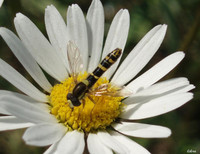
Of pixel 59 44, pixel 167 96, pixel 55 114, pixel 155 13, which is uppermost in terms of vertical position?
pixel 59 44

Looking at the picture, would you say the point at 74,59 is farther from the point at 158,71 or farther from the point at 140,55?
the point at 158,71

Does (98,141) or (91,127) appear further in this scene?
(91,127)

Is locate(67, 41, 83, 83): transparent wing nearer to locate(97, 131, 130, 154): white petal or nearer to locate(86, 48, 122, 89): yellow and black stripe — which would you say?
locate(86, 48, 122, 89): yellow and black stripe

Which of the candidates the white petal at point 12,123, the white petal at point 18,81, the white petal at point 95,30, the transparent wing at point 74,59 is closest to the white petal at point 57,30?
the transparent wing at point 74,59

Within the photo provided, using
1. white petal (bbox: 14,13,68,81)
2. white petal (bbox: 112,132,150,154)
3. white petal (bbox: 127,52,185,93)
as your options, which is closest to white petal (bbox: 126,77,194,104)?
white petal (bbox: 127,52,185,93)

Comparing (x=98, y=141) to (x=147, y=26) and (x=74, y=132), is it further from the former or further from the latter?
(x=147, y=26)

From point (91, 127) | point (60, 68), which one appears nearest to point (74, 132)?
point (91, 127)

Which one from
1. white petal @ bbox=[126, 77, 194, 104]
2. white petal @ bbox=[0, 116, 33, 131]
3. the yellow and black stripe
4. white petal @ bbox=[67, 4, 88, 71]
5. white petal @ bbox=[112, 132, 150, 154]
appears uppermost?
white petal @ bbox=[0, 116, 33, 131]

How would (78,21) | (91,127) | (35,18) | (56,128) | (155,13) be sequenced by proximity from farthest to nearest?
(155,13), (35,18), (78,21), (91,127), (56,128)

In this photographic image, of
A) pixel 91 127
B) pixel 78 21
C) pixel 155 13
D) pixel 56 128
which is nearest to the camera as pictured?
pixel 56 128
